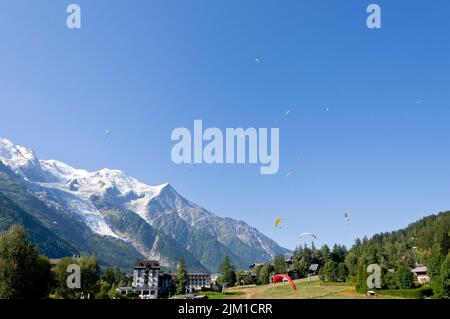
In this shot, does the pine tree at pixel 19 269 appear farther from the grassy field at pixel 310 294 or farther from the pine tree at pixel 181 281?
the pine tree at pixel 181 281

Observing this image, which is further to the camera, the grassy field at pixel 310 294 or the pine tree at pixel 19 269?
the grassy field at pixel 310 294

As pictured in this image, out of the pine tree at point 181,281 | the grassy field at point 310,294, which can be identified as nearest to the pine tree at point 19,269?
the grassy field at point 310,294

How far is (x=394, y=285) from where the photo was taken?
105 m

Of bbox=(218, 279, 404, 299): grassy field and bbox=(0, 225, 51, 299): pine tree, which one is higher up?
bbox=(0, 225, 51, 299): pine tree

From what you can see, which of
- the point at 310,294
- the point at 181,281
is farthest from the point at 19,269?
the point at 181,281

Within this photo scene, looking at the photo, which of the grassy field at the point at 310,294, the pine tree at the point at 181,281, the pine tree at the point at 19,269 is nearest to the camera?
the pine tree at the point at 19,269

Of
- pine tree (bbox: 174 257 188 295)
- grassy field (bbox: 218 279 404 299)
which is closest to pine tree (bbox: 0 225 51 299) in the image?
grassy field (bbox: 218 279 404 299)

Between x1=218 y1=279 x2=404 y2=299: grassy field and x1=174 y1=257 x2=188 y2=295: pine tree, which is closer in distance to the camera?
x1=218 y1=279 x2=404 y2=299: grassy field

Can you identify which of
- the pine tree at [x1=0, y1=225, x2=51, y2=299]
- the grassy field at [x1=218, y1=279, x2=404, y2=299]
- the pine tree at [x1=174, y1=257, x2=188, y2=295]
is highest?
the pine tree at [x1=0, y1=225, x2=51, y2=299]

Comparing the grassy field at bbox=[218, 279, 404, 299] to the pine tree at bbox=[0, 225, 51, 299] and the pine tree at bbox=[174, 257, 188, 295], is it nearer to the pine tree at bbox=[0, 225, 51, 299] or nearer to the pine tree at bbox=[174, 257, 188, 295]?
the pine tree at bbox=[174, 257, 188, 295]
